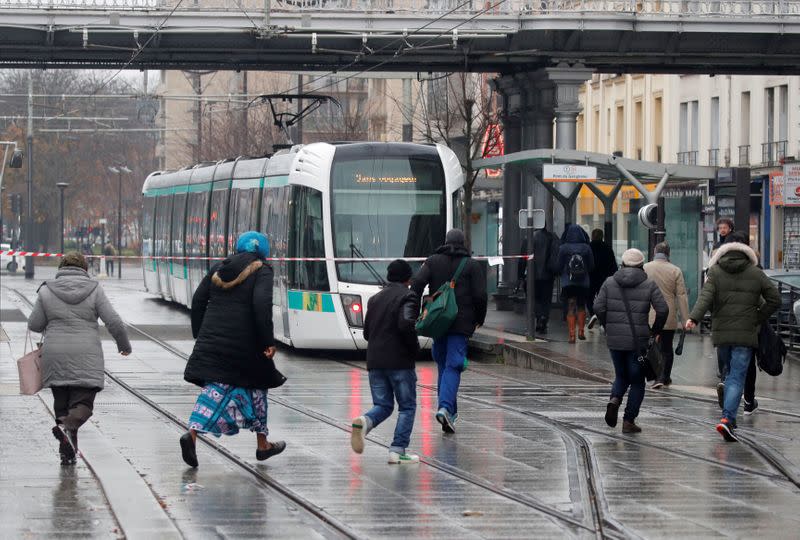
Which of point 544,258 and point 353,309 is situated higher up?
point 544,258

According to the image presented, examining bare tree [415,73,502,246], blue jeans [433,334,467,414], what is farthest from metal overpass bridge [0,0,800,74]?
blue jeans [433,334,467,414]

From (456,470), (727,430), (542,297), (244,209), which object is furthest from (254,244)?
(244,209)

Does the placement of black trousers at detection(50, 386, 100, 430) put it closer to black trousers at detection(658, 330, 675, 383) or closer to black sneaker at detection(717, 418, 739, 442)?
black sneaker at detection(717, 418, 739, 442)

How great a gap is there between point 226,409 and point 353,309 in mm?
12041

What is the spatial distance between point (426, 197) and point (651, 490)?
13.3 m

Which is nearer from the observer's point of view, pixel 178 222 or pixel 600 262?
pixel 600 262

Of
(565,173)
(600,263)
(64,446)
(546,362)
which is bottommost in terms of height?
(546,362)

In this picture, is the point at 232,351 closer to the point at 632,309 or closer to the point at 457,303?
the point at 457,303

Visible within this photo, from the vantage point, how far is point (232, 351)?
11.5 m

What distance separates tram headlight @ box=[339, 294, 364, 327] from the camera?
23516 mm

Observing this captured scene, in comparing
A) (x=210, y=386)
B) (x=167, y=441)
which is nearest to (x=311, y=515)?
(x=210, y=386)

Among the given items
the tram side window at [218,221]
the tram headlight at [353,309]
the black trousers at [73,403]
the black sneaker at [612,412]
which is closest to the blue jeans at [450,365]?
the black sneaker at [612,412]

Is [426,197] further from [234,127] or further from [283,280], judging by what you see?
[234,127]

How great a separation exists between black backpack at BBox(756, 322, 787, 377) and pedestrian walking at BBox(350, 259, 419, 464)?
13.2 feet
